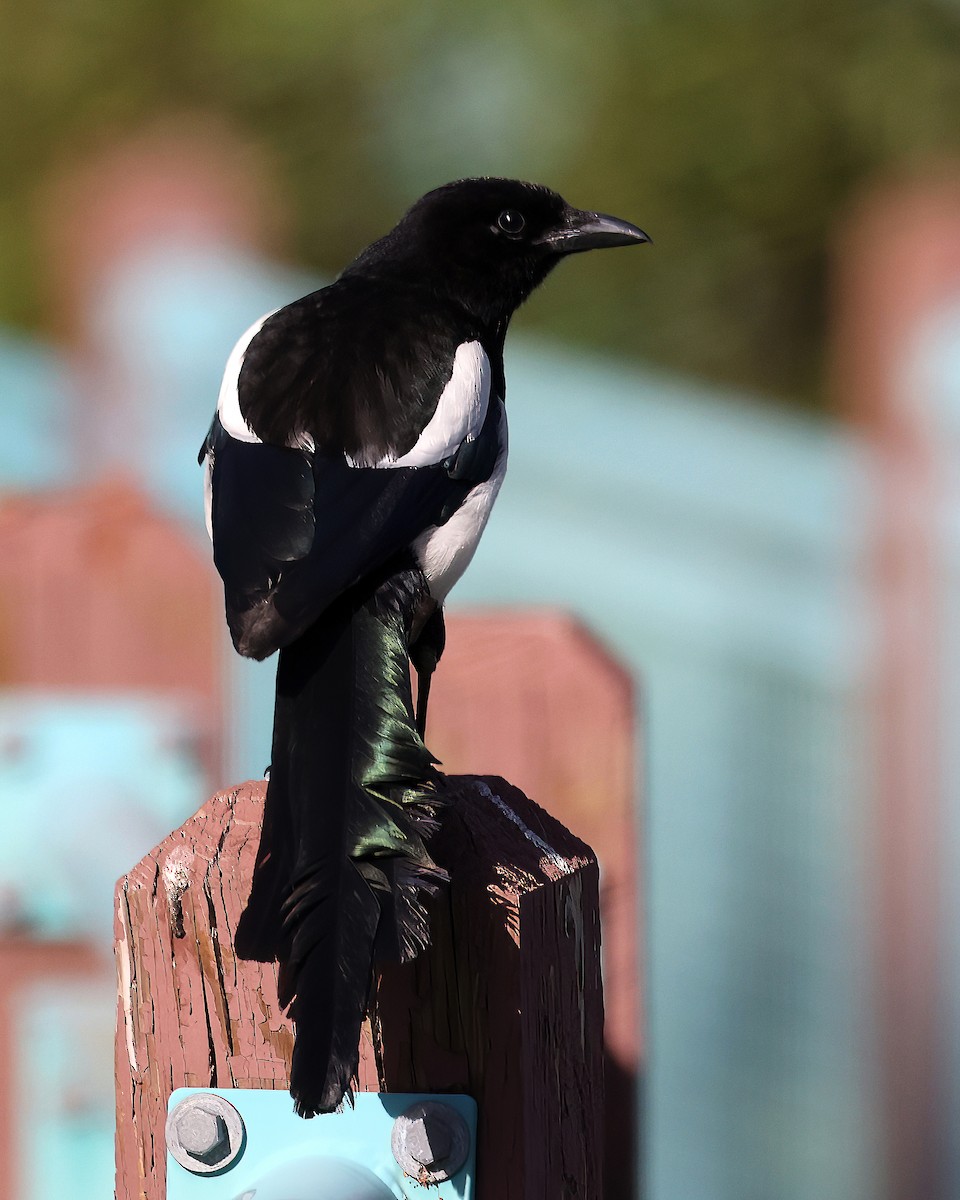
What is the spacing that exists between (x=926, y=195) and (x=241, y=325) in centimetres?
87

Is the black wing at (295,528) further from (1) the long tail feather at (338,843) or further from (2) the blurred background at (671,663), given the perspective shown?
(2) the blurred background at (671,663)

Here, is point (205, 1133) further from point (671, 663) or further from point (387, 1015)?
point (671, 663)

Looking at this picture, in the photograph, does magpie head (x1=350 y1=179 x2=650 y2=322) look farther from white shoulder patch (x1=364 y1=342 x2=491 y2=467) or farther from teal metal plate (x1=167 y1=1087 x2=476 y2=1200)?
teal metal plate (x1=167 y1=1087 x2=476 y2=1200)

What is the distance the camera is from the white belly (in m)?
1.35

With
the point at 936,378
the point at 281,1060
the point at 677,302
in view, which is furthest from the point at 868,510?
the point at 677,302

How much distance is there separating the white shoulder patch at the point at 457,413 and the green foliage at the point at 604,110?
2.08 m

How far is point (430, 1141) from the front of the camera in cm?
Result: 85

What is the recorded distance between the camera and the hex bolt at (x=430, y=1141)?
0.85 meters

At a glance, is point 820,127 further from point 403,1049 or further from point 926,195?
point 403,1049

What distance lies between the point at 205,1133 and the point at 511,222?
1.23 m

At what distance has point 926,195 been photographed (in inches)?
79.4

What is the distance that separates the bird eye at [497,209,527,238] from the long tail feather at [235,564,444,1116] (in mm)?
858

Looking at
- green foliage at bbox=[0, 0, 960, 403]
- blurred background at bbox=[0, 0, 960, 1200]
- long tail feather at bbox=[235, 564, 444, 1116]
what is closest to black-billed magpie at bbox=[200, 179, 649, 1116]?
long tail feather at bbox=[235, 564, 444, 1116]

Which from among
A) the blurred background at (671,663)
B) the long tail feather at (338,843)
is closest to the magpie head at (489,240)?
the blurred background at (671,663)
